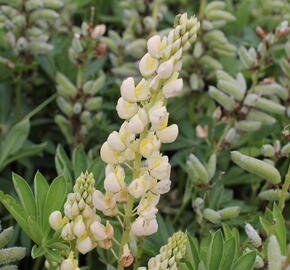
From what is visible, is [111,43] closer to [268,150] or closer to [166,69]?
[268,150]

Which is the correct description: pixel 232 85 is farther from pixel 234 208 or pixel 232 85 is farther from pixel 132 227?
pixel 132 227

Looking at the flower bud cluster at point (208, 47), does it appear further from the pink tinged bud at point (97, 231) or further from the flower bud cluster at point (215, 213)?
the pink tinged bud at point (97, 231)

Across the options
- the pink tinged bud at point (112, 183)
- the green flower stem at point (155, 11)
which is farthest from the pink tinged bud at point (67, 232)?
the green flower stem at point (155, 11)

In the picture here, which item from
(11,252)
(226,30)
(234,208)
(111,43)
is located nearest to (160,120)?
(11,252)

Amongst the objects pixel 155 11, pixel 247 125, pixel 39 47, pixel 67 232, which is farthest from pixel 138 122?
pixel 155 11

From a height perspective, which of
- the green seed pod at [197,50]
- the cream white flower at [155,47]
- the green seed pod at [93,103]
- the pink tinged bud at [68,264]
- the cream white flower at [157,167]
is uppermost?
the cream white flower at [155,47]

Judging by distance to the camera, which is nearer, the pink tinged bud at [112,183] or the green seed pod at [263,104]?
the pink tinged bud at [112,183]

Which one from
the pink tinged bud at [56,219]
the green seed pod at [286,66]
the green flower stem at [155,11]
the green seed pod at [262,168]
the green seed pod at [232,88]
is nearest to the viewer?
the pink tinged bud at [56,219]
